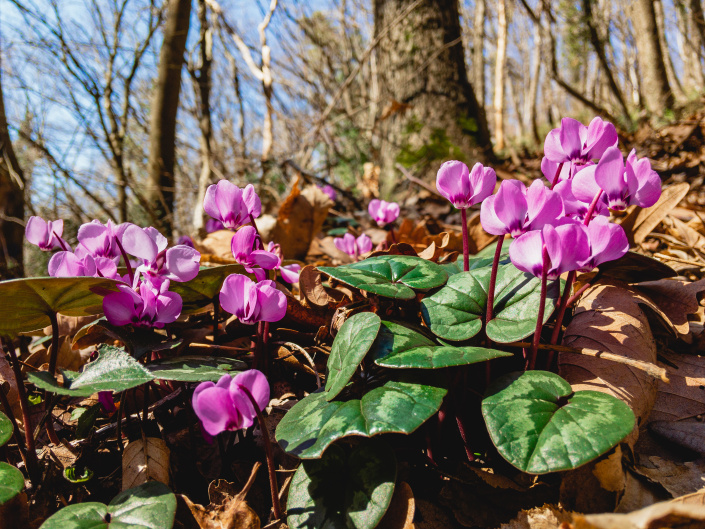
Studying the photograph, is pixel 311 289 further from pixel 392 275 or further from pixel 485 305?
pixel 485 305

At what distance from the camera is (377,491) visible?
0.73 meters

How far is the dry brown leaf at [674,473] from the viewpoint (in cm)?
80

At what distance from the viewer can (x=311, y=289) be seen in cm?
125

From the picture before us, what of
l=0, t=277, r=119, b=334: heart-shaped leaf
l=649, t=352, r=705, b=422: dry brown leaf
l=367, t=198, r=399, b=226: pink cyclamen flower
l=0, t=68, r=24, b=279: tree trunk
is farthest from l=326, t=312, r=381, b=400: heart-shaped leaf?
l=0, t=68, r=24, b=279: tree trunk

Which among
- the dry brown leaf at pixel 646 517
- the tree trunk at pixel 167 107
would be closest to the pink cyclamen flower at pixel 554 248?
the dry brown leaf at pixel 646 517

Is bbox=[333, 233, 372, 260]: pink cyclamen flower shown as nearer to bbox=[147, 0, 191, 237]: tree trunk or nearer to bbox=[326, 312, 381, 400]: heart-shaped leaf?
bbox=[326, 312, 381, 400]: heart-shaped leaf

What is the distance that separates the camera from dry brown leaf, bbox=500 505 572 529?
2.52 feet

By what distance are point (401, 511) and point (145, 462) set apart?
1.55ft

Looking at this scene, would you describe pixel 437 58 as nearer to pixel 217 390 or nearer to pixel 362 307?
pixel 362 307

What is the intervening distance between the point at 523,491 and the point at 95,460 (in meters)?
0.82

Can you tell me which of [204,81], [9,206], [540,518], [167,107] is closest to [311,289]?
[540,518]

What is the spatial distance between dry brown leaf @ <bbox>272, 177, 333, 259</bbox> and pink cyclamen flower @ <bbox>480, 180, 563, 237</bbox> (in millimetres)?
1373

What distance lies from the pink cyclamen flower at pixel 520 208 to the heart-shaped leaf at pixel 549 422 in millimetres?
254

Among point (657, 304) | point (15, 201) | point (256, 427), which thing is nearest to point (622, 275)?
point (657, 304)
